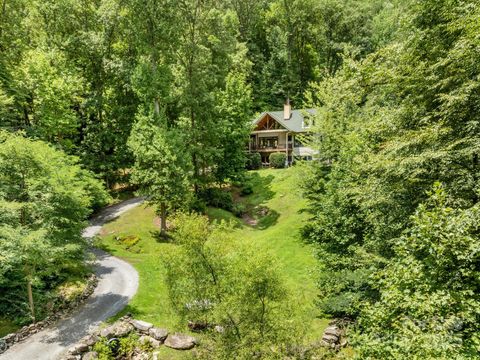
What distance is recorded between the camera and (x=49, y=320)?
20.2m

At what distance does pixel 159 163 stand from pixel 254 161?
80.9 feet

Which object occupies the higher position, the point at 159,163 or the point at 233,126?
the point at 233,126

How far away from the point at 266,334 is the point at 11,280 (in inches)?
649

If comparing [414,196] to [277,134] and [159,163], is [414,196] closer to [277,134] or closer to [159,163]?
[159,163]

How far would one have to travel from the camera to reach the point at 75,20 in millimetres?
41188

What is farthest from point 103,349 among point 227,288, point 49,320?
point 227,288

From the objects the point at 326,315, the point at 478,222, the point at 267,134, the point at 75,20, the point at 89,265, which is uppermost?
the point at 75,20

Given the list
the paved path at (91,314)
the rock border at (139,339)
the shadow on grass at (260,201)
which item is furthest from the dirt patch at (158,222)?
the rock border at (139,339)

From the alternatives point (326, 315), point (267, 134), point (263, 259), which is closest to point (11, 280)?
point (263, 259)

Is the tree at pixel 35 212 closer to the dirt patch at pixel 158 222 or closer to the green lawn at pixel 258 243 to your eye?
the green lawn at pixel 258 243

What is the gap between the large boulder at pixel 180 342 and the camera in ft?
59.9

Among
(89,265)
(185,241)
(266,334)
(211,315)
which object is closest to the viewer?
(266,334)

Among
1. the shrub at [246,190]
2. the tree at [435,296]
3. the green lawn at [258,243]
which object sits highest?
the tree at [435,296]

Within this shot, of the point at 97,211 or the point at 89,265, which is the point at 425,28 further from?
the point at 97,211
